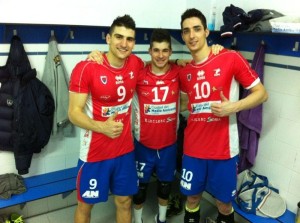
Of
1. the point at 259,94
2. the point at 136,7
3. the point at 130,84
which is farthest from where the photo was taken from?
the point at 136,7

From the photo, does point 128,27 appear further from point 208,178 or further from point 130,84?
point 208,178

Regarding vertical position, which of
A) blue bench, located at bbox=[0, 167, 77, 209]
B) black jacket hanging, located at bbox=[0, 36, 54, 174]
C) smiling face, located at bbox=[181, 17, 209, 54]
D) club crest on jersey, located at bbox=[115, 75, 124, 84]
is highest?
smiling face, located at bbox=[181, 17, 209, 54]

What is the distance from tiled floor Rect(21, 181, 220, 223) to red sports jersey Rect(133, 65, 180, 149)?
34.4 inches

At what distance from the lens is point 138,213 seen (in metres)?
2.28

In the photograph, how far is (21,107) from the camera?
2164 mm

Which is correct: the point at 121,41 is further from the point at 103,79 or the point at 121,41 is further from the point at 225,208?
the point at 225,208

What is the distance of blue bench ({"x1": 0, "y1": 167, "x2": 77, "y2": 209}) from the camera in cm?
220

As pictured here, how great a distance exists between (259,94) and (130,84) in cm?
80

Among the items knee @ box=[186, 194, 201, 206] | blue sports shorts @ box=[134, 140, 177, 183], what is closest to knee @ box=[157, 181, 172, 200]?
blue sports shorts @ box=[134, 140, 177, 183]

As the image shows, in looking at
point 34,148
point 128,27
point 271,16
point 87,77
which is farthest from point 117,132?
point 271,16

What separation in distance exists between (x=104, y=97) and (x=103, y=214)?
1325 mm

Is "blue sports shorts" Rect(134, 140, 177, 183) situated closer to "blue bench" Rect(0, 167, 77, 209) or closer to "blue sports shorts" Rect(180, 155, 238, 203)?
"blue sports shorts" Rect(180, 155, 238, 203)

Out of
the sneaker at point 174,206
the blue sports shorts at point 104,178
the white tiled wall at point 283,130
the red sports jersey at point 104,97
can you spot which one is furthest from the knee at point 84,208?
the white tiled wall at point 283,130

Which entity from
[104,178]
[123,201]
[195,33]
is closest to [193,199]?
[123,201]
